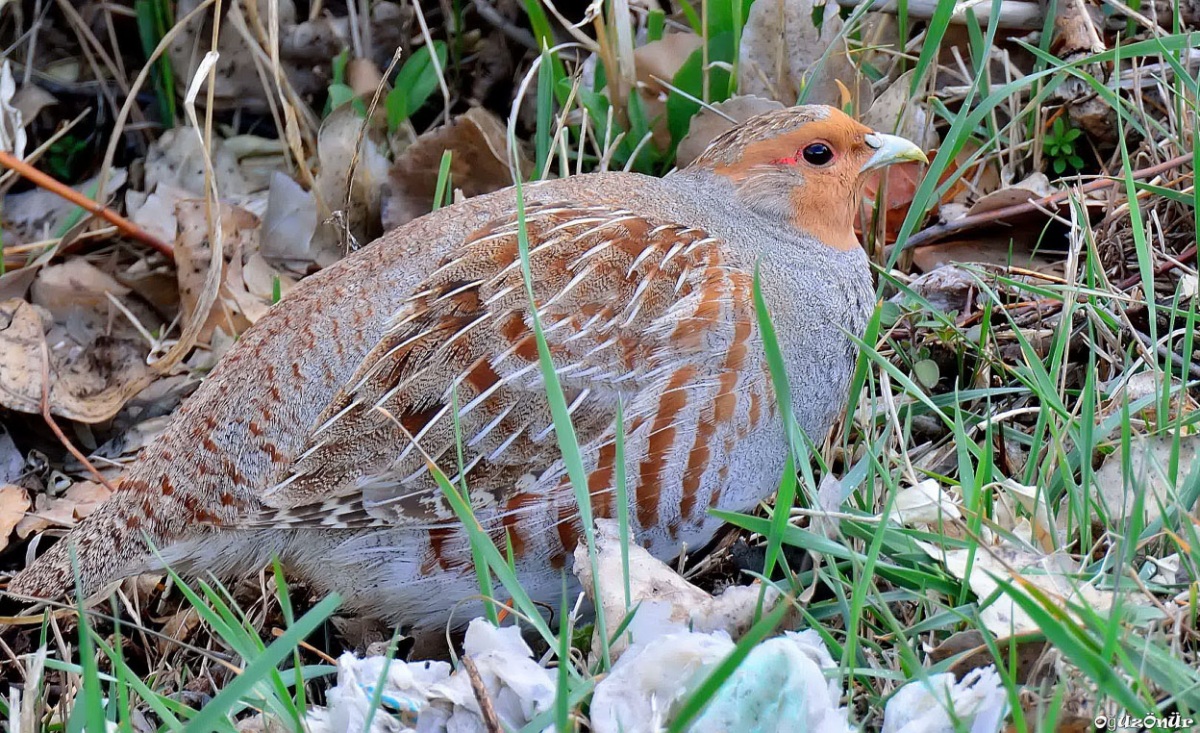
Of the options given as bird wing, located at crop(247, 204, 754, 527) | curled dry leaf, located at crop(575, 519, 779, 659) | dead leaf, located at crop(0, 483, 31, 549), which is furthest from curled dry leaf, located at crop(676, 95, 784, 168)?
dead leaf, located at crop(0, 483, 31, 549)

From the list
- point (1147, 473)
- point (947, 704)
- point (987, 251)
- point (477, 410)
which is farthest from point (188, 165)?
point (947, 704)

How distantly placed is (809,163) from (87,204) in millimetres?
2430

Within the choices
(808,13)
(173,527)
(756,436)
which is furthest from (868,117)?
(173,527)

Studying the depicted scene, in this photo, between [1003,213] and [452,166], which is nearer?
[1003,213]

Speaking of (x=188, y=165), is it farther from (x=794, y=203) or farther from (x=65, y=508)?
(x=794, y=203)

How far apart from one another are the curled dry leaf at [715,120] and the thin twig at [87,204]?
1.75 metres

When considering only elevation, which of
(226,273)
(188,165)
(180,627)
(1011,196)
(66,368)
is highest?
(1011,196)

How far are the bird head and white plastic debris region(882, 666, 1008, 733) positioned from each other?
1.35m

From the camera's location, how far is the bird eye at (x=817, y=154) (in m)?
3.07

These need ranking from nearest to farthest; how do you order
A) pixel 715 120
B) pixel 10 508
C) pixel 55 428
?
1. pixel 10 508
2. pixel 55 428
3. pixel 715 120

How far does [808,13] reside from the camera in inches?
154

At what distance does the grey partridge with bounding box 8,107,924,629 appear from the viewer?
268cm

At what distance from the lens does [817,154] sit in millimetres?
3080

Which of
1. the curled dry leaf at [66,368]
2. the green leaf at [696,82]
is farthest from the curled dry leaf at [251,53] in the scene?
the green leaf at [696,82]
